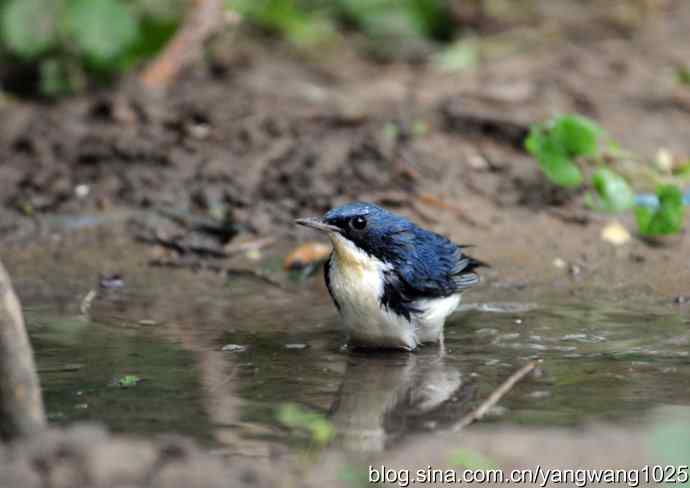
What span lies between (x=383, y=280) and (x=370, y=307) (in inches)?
7.2

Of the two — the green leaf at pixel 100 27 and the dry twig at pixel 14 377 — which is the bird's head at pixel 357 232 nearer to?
the dry twig at pixel 14 377

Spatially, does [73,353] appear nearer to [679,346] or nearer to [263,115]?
[679,346]

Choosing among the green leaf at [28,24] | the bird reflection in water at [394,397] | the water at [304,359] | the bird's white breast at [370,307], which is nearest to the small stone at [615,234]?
the water at [304,359]

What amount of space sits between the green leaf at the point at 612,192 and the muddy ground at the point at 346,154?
14.3 inches

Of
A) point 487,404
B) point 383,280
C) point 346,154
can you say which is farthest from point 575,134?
point 487,404

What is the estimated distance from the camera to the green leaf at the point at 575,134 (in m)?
7.97

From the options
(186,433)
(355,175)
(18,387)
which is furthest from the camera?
(355,175)

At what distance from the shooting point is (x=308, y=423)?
4281mm

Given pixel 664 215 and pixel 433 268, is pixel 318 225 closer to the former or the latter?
pixel 433 268

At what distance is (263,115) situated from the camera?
9.82 metres

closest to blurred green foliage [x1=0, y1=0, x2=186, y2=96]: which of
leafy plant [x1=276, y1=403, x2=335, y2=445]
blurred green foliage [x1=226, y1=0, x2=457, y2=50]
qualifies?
blurred green foliage [x1=226, y1=0, x2=457, y2=50]

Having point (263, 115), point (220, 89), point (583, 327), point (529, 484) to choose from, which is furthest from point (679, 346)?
point (220, 89)

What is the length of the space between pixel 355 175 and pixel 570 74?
2948mm

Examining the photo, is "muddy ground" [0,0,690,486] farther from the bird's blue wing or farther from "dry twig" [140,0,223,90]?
the bird's blue wing
